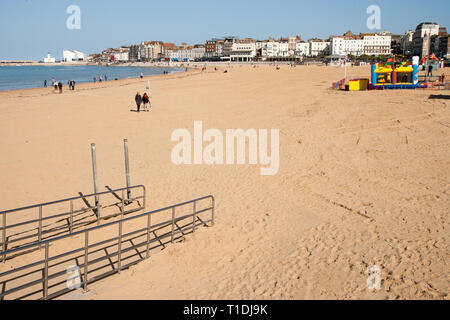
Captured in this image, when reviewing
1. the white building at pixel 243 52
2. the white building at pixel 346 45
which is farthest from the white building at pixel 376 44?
the white building at pixel 243 52

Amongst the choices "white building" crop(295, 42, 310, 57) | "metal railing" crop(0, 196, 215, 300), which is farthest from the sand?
"white building" crop(295, 42, 310, 57)

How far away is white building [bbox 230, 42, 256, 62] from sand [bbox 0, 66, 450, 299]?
164194 mm

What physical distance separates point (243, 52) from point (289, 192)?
177m

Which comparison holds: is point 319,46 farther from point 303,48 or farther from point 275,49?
point 275,49

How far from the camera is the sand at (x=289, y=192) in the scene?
18.8 feet

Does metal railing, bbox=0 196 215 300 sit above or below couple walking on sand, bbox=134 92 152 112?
below

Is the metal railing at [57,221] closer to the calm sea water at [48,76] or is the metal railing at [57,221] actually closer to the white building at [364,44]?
the calm sea water at [48,76]

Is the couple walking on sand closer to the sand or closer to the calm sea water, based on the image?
the sand

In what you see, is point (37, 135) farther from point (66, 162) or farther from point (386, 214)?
point (386, 214)

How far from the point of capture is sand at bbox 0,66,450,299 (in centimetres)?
572

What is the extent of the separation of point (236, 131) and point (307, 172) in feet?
18.8

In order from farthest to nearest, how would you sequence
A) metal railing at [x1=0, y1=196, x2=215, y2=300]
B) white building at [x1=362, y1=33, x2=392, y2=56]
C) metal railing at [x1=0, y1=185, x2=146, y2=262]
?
white building at [x1=362, y1=33, x2=392, y2=56] → metal railing at [x1=0, y1=185, x2=146, y2=262] → metal railing at [x1=0, y1=196, x2=215, y2=300]

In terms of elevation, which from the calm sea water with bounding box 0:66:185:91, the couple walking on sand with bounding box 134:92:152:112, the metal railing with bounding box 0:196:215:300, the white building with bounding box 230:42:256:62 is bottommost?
the metal railing with bounding box 0:196:215:300
